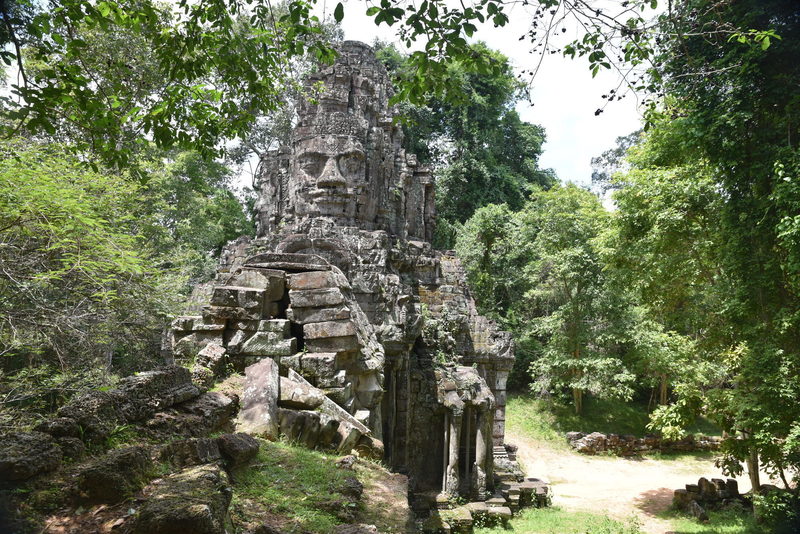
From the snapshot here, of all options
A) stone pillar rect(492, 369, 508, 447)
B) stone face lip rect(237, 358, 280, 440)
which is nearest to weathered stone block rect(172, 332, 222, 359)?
stone face lip rect(237, 358, 280, 440)

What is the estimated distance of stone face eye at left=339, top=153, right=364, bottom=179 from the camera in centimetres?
1658

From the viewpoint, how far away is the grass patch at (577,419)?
2145 cm

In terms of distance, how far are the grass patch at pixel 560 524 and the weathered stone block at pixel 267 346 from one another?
6.90 m

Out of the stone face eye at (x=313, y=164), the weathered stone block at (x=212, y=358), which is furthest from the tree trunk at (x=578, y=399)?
the weathered stone block at (x=212, y=358)

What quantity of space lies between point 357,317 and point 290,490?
10.1 feet

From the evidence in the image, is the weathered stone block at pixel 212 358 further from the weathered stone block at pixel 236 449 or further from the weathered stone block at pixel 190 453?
the weathered stone block at pixel 190 453

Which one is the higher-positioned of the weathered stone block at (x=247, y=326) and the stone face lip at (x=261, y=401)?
the weathered stone block at (x=247, y=326)

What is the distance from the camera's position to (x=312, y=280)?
590cm

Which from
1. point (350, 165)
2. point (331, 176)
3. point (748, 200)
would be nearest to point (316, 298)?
point (748, 200)

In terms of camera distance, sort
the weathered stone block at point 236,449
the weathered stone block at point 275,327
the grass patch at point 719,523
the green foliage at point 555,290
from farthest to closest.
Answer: the green foliage at point 555,290
the grass patch at point 719,523
the weathered stone block at point 275,327
the weathered stone block at point 236,449

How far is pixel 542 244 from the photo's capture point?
23.4 m

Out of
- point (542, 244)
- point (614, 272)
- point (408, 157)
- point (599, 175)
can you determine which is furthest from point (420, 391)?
point (599, 175)

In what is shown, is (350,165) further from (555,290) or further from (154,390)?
(154,390)

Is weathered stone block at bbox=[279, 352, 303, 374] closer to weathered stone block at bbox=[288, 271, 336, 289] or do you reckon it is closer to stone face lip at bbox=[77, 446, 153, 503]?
weathered stone block at bbox=[288, 271, 336, 289]
